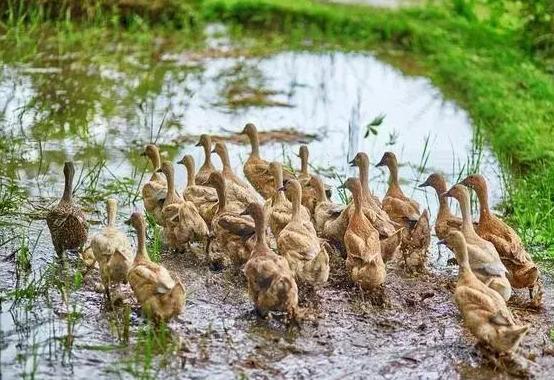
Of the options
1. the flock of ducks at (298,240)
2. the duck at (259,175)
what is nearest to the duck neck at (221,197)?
the flock of ducks at (298,240)

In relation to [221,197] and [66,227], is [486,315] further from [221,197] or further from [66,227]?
[66,227]

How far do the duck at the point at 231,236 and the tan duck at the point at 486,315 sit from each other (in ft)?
5.64

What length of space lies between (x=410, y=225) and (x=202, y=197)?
171 centimetres

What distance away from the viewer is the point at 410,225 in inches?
332

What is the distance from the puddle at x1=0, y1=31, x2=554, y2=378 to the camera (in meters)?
6.51

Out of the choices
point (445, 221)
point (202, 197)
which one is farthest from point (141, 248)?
point (445, 221)

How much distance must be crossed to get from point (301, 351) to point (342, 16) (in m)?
13.6

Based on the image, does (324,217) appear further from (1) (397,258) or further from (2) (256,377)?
(2) (256,377)

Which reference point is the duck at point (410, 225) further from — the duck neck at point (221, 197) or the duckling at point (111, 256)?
the duckling at point (111, 256)

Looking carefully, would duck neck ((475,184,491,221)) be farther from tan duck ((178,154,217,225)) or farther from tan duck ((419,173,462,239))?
tan duck ((178,154,217,225))

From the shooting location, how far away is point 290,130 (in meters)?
12.7

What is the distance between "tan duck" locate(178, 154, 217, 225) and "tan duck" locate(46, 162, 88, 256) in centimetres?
96

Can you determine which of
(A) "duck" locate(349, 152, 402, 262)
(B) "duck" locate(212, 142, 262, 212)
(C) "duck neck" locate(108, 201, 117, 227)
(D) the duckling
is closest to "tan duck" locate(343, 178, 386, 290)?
(A) "duck" locate(349, 152, 402, 262)

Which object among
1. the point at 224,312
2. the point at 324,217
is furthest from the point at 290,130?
the point at 224,312
